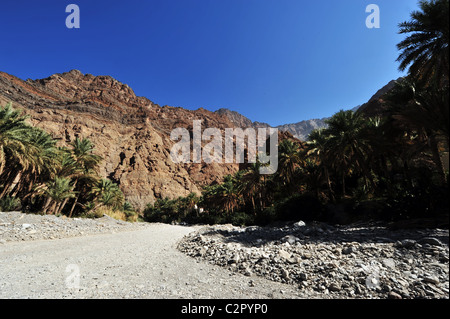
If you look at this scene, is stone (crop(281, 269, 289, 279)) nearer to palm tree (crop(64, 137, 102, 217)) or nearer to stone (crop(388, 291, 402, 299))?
stone (crop(388, 291, 402, 299))

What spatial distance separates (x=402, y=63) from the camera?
1138 centimetres

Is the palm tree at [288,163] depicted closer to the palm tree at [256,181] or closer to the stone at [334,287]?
the palm tree at [256,181]

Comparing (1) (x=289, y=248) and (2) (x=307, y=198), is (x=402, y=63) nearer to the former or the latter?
(2) (x=307, y=198)

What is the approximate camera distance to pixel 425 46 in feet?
34.4

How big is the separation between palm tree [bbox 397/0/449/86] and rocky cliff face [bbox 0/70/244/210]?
6282 cm

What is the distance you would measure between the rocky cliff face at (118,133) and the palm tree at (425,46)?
62816 millimetres

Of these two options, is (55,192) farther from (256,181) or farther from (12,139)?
(256,181)

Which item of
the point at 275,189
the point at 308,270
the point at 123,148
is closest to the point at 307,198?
the point at 275,189

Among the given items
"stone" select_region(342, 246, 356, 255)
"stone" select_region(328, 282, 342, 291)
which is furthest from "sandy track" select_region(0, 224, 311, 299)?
"stone" select_region(342, 246, 356, 255)

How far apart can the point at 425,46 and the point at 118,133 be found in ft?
282

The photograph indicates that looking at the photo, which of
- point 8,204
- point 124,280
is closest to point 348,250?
point 124,280

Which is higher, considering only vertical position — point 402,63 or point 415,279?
point 402,63

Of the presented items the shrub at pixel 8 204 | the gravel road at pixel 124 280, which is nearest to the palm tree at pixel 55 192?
the shrub at pixel 8 204
